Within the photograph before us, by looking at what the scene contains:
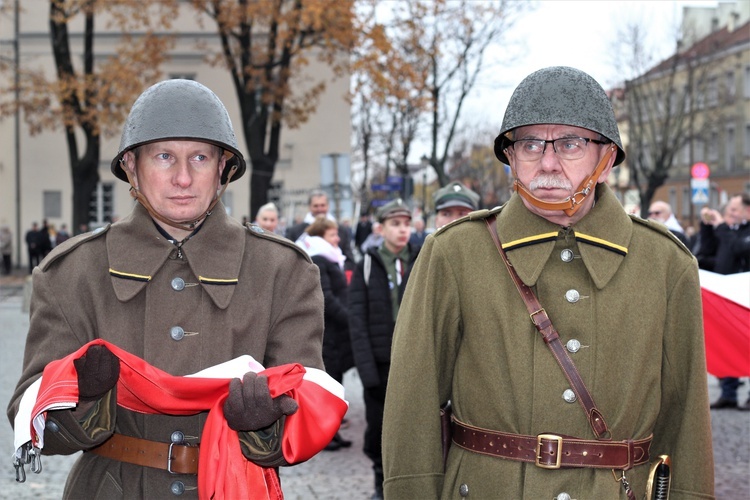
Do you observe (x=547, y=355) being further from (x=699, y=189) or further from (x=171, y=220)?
(x=699, y=189)

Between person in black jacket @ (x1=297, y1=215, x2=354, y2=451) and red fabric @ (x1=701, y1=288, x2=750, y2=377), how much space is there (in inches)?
150

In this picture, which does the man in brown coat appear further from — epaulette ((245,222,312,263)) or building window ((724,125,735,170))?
building window ((724,125,735,170))

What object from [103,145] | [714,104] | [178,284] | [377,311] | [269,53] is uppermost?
[714,104]

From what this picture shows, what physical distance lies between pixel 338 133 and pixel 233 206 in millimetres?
4676

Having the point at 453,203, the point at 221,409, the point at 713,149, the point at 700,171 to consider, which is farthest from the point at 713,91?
the point at 221,409

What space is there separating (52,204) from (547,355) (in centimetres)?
3742

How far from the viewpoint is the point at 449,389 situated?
3449 mm

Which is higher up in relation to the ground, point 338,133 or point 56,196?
point 338,133

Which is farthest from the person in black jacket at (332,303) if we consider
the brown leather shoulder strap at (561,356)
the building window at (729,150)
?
the building window at (729,150)

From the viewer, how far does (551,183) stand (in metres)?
3.35

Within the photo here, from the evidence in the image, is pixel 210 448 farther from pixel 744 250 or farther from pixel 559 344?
pixel 744 250

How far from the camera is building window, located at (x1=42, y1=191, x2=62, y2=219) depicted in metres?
38.3

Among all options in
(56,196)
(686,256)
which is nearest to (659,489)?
(686,256)

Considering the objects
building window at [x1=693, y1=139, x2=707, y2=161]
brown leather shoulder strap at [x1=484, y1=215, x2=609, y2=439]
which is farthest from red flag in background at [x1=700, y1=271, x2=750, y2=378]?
building window at [x1=693, y1=139, x2=707, y2=161]
